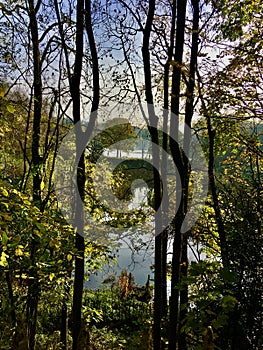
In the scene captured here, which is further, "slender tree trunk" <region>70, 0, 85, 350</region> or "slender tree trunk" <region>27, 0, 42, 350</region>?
"slender tree trunk" <region>70, 0, 85, 350</region>

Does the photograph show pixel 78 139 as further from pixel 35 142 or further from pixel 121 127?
pixel 121 127

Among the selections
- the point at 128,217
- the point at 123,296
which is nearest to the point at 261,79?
the point at 128,217

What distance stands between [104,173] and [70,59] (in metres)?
1.95

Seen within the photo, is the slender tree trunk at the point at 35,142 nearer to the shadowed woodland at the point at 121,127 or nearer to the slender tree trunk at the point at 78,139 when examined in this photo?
the shadowed woodland at the point at 121,127

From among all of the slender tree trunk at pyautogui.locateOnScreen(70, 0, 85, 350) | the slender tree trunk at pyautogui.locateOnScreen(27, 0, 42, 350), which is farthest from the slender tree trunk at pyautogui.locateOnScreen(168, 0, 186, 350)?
the slender tree trunk at pyautogui.locateOnScreen(27, 0, 42, 350)

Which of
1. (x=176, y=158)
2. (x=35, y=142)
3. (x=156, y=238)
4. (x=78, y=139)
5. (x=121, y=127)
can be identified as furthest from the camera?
(x=121, y=127)

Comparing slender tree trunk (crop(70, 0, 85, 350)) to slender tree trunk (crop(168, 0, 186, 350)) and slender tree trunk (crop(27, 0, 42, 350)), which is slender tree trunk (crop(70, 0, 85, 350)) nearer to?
slender tree trunk (crop(27, 0, 42, 350))

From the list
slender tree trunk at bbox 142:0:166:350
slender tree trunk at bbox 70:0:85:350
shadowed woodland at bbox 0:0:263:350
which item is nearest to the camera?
shadowed woodland at bbox 0:0:263:350

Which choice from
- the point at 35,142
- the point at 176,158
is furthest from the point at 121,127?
the point at 35,142

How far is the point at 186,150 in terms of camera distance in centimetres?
439

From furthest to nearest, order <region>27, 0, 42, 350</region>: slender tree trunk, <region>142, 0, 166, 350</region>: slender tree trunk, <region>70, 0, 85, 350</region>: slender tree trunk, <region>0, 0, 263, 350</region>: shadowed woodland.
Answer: <region>142, 0, 166, 350</region>: slender tree trunk
<region>70, 0, 85, 350</region>: slender tree trunk
<region>27, 0, 42, 350</region>: slender tree trunk
<region>0, 0, 263, 350</region>: shadowed woodland

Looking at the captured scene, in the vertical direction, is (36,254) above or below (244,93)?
below

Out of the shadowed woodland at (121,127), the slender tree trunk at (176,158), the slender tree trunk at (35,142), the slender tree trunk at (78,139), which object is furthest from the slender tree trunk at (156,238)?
the slender tree trunk at (35,142)

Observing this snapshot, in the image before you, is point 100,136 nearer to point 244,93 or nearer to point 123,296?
point 244,93
